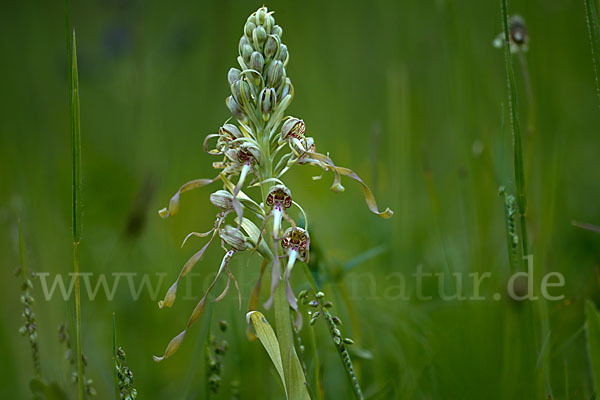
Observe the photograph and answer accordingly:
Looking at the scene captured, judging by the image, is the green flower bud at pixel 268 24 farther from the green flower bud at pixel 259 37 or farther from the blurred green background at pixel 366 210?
the blurred green background at pixel 366 210

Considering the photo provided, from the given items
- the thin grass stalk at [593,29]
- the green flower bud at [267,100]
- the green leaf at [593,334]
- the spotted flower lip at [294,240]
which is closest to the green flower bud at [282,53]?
the green flower bud at [267,100]

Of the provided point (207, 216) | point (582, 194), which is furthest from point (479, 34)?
point (207, 216)

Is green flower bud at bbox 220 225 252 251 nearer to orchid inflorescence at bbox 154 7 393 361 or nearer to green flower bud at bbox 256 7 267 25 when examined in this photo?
orchid inflorescence at bbox 154 7 393 361

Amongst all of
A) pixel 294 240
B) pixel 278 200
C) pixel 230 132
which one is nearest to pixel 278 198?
pixel 278 200

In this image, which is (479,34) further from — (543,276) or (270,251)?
(270,251)

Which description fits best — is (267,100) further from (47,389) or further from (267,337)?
(47,389)

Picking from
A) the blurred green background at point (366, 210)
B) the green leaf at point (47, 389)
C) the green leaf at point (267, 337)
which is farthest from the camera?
the blurred green background at point (366, 210)
